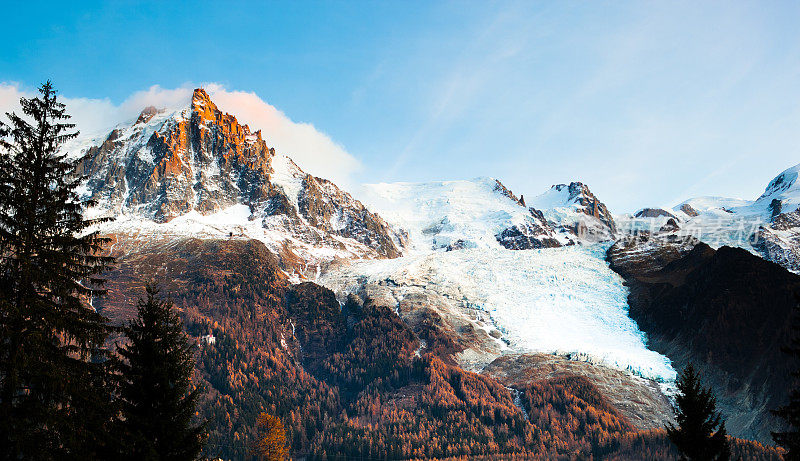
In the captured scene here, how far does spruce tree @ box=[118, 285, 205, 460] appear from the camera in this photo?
23766 mm

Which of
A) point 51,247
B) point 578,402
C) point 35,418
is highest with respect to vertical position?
point 51,247

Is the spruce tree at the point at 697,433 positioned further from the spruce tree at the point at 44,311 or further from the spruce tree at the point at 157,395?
the spruce tree at the point at 44,311

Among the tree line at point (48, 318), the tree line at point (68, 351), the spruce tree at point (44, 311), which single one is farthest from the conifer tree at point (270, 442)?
the spruce tree at point (44, 311)

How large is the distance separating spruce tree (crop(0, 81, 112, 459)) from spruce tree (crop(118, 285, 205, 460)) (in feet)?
8.69

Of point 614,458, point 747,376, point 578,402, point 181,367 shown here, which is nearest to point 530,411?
point 578,402

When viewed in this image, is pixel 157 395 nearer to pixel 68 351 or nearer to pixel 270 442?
pixel 68 351

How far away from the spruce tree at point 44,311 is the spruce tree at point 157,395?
8.69ft

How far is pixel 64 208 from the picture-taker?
20.1 metres

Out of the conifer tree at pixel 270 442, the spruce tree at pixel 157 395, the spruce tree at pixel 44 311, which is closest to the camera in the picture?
the spruce tree at pixel 44 311

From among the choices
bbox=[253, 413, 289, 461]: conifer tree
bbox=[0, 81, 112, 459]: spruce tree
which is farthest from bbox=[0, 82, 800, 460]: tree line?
bbox=[253, 413, 289, 461]: conifer tree

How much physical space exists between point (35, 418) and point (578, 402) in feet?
616

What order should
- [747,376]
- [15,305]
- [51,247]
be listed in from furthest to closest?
[747,376] → [51,247] → [15,305]

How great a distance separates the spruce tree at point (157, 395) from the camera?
23.8 meters

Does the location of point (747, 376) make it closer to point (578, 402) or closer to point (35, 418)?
point (578, 402)
